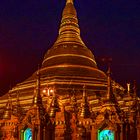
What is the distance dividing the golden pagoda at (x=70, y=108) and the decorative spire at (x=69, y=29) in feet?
10.9

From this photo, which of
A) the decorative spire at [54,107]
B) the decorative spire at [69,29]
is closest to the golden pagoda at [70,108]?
the decorative spire at [54,107]

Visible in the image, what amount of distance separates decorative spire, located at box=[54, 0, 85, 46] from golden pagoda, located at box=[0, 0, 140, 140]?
10.9 feet

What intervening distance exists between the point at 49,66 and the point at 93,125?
2451 cm

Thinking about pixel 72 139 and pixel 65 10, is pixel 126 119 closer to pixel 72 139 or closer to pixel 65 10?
pixel 72 139

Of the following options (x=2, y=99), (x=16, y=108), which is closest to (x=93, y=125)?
(x=16, y=108)

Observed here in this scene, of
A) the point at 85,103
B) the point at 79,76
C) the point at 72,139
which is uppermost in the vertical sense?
the point at 79,76

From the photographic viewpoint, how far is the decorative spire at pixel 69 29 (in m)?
62.0

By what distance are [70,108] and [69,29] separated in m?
25.4

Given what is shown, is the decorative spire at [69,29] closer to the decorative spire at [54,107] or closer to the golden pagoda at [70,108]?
the golden pagoda at [70,108]

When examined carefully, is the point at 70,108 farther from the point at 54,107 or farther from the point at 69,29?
the point at 69,29

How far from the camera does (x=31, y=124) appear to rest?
36062mm

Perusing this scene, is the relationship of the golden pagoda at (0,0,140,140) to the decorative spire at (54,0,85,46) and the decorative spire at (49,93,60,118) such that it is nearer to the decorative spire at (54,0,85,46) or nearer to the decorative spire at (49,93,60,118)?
the decorative spire at (49,93,60,118)

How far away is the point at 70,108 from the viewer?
131 ft

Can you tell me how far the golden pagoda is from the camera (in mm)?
33969
